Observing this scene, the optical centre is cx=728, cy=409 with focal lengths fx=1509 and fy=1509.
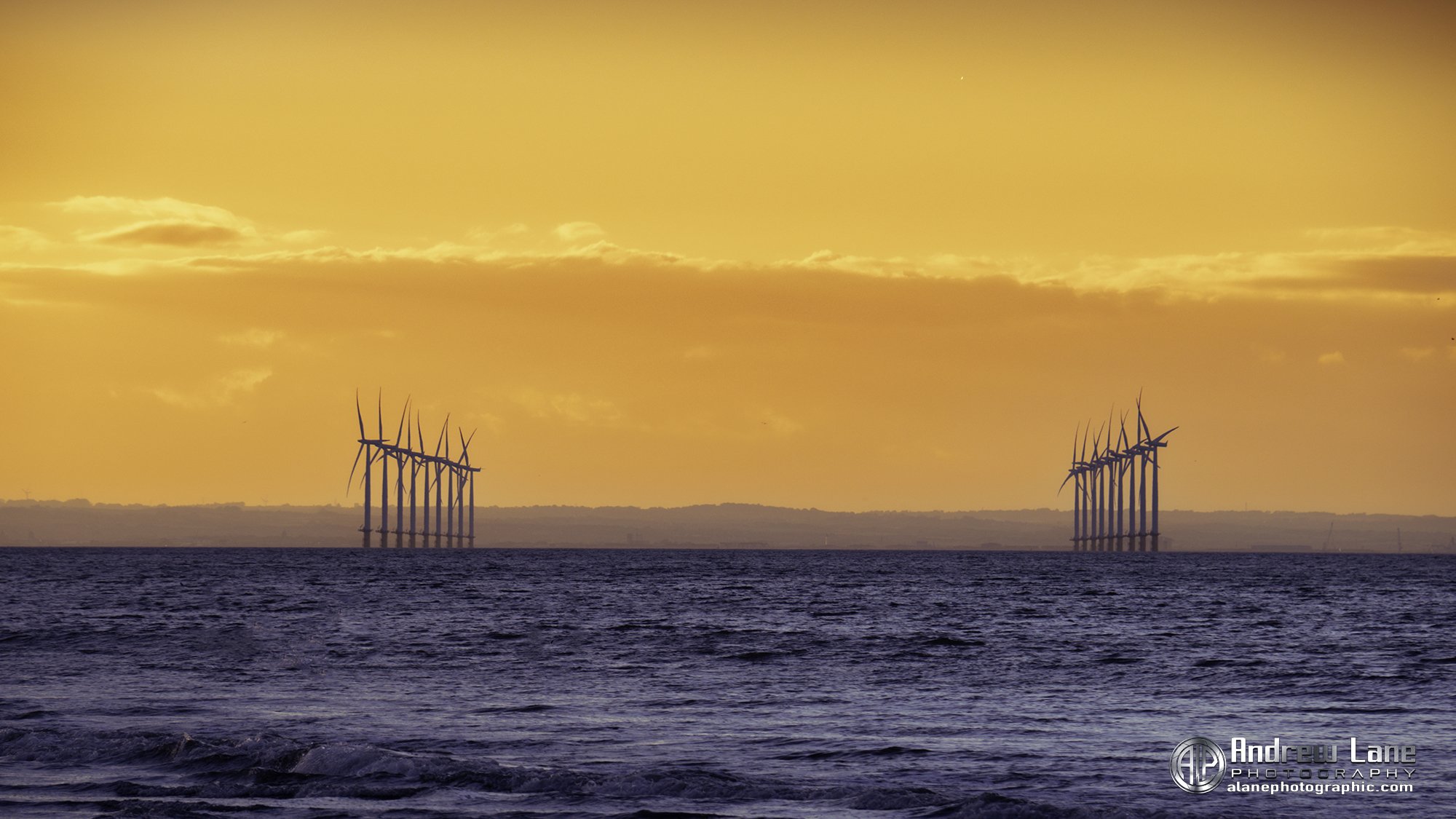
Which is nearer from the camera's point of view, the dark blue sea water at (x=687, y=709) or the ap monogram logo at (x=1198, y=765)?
the dark blue sea water at (x=687, y=709)

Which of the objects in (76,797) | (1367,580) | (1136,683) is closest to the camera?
(76,797)

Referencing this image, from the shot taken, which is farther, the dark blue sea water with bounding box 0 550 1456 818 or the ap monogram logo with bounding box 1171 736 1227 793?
the ap monogram logo with bounding box 1171 736 1227 793

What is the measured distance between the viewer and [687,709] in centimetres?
4359

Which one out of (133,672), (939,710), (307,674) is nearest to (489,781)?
(939,710)

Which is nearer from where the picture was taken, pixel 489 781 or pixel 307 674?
pixel 489 781

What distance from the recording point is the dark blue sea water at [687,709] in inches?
1164

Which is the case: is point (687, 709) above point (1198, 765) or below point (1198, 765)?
below

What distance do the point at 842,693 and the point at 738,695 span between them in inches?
145

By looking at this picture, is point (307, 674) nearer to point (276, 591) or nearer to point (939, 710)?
point (939, 710)

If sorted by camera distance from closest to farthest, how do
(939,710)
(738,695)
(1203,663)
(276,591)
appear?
(939,710)
(738,695)
(1203,663)
(276,591)

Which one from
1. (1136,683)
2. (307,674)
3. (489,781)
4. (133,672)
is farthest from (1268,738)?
(133,672)

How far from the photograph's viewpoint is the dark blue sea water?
29578mm

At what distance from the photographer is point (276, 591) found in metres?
131

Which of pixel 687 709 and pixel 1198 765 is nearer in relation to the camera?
pixel 1198 765
